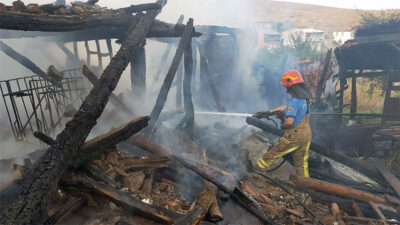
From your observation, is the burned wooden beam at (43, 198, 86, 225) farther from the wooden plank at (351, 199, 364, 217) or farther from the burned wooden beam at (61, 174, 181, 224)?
the wooden plank at (351, 199, 364, 217)

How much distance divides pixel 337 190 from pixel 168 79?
3801mm

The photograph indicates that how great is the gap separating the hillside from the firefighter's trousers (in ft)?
133

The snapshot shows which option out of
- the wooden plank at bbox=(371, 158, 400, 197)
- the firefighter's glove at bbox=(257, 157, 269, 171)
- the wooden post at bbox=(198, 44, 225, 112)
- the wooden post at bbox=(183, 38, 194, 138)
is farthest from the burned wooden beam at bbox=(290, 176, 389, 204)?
the wooden post at bbox=(198, 44, 225, 112)

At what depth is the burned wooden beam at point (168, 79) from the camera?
5434 mm

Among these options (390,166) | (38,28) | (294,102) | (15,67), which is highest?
(38,28)

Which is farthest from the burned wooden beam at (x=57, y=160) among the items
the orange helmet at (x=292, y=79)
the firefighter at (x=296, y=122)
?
the firefighter at (x=296, y=122)

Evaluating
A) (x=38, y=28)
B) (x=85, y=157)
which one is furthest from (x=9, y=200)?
(x=38, y=28)

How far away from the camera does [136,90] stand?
21.0 feet

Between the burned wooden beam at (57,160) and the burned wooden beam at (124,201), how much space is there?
20 centimetres

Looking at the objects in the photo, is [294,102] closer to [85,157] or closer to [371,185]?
[371,185]

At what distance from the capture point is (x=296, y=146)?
529cm

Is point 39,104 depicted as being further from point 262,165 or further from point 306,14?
point 306,14

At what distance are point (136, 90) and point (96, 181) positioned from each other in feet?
11.3

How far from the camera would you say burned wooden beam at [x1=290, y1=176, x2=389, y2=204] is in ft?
15.4
